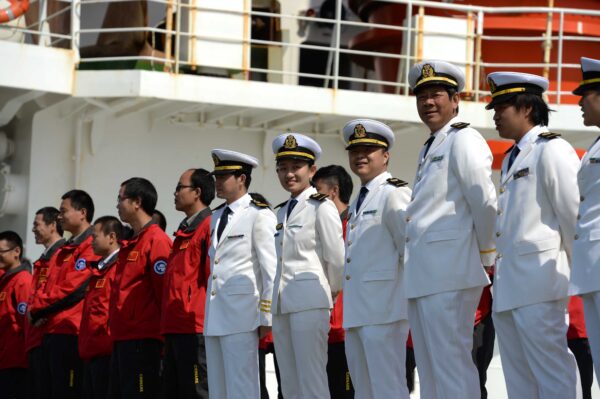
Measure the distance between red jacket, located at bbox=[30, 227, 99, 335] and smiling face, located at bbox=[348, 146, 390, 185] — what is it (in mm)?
2939

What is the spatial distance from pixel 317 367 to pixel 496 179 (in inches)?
211

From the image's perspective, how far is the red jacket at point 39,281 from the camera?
375 inches

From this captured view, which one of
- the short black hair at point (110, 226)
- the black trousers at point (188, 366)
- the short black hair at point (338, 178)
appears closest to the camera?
the black trousers at point (188, 366)

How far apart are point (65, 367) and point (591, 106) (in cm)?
496

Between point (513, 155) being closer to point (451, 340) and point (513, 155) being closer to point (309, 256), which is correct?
point (451, 340)

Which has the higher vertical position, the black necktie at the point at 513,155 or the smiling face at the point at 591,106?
the smiling face at the point at 591,106

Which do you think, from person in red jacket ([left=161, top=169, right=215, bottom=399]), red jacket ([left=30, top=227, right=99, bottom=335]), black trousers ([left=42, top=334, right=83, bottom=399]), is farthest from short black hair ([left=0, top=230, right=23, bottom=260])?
person in red jacket ([left=161, top=169, right=215, bottom=399])

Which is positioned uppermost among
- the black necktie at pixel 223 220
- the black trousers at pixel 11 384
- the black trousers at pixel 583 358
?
the black necktie at pixel 223 220

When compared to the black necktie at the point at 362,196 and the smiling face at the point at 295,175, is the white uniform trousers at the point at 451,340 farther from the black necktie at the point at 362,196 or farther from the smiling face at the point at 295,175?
the smiling face at the point at 295,175

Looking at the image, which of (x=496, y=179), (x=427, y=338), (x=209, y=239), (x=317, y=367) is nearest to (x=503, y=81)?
(x=427, y=338)

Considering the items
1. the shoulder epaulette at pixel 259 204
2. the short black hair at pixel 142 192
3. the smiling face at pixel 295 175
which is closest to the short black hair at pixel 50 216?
the short black hair at pixel 142 192

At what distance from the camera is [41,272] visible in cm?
981

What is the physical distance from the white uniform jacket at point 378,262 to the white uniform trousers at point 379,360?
6 centimetres

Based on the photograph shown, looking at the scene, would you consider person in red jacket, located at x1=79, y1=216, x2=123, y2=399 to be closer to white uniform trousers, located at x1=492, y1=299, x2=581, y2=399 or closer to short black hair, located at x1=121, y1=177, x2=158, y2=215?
short black hair, located at x1=121, y1=177, x2=158, y2=215
